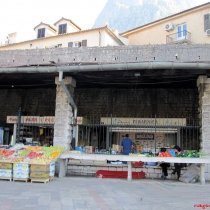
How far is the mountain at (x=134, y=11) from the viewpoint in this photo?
120 meters

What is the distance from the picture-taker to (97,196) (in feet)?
21.3

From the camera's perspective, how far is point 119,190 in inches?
292

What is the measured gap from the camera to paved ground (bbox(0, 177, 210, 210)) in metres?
5.52

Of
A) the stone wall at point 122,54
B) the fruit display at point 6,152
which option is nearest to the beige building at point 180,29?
the stone wall at point 122,54

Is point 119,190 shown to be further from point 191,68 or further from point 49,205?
point 191,68

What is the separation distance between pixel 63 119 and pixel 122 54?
383 cm

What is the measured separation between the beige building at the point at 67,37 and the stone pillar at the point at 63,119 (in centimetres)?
1556

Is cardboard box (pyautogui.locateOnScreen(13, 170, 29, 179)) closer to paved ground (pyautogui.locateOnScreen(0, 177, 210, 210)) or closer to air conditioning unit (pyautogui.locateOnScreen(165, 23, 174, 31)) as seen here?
paved ground (pyautogui.locateOnScreen(0, 177, 210, 210))

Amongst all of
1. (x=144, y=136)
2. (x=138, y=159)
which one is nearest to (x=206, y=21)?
(x=144, y=136)

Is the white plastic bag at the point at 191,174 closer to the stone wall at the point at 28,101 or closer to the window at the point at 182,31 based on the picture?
the stone wall at the point at 28,101

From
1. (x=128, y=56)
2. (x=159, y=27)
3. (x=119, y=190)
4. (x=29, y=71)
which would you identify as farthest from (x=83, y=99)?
(x=159, y=27)

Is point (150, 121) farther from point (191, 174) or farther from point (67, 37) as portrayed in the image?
point (67, 37)

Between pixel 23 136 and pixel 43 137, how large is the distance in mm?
1394

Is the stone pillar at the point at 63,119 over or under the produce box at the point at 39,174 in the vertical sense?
over
